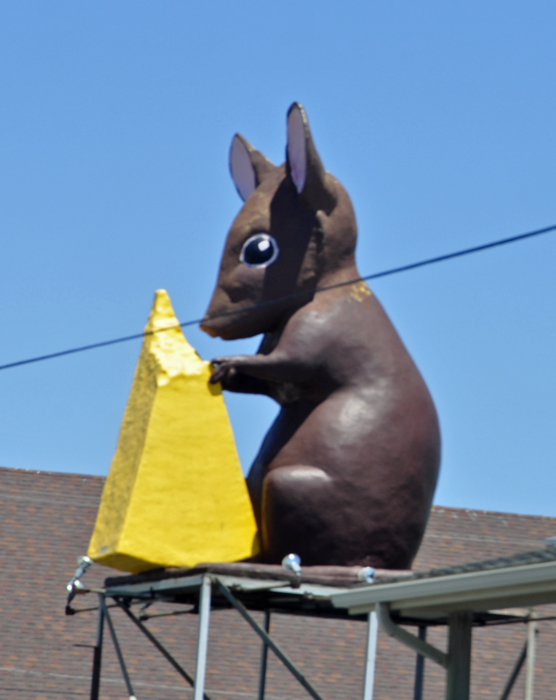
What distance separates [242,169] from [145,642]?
6.31 metres

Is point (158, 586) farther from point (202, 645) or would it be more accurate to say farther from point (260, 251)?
point (260, 251)

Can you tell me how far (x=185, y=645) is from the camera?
47.7ft

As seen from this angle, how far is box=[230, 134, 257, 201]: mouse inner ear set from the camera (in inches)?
412

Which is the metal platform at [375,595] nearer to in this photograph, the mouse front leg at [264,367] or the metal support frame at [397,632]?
the metal support frame at [397,632]

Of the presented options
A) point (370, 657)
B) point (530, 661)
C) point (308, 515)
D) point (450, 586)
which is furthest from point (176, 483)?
point (530, 661)

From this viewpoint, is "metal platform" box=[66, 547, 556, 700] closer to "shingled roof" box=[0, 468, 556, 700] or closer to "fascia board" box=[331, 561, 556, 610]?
"fascia board" box=[331, 561, 556, 610]

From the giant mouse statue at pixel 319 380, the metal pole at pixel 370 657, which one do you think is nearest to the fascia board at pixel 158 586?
the giant mouse statue at pixel 319 380

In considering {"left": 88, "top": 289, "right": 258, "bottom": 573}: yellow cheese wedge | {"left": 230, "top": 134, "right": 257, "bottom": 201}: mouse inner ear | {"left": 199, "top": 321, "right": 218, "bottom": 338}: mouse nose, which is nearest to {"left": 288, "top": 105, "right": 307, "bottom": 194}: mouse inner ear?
{"left": 230, "top": 134, "right": 257, "bottom": 201}: mouse inner ear

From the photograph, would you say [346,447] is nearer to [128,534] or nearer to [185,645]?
[128,534]

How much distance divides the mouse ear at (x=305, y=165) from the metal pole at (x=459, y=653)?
3249 mm

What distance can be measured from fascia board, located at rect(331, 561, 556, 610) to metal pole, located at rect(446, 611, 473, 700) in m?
0.61

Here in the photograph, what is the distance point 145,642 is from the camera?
14617 mm

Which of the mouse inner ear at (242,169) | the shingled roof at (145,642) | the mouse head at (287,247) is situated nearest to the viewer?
the mouse head at (287,247)

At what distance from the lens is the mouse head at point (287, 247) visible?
9.66 m
